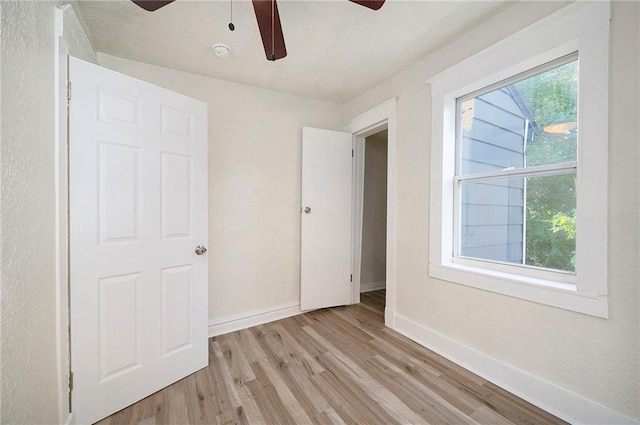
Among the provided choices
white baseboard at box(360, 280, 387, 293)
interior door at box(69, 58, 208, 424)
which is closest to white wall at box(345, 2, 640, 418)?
white baseboard at box(360, 280, 387, 293)

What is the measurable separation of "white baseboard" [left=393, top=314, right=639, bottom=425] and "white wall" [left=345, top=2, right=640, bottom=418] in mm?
33

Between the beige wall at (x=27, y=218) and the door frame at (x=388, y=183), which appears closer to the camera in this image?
the beige wall at (x=27, y=218)

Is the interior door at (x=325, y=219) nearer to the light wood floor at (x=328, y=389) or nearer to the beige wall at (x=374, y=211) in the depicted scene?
the light wood floor at (x=328, y=389)

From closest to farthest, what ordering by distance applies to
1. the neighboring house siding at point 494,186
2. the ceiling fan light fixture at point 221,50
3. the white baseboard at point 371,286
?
1. the neighboring house siding at point 494,186
2. the ceiling fan light fixture at point 221,50
3. the white baseboard at point 371,286

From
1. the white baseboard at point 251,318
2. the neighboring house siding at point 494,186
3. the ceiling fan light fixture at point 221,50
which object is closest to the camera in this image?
the neighboring house siding at point 494,186

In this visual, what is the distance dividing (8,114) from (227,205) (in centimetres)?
173

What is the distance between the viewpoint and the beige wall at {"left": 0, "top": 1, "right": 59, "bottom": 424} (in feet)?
2.70

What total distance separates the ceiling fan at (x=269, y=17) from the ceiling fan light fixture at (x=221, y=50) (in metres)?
0.73

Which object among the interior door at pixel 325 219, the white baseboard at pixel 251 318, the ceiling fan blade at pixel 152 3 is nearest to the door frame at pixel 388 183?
the interior door at pixel 325 219

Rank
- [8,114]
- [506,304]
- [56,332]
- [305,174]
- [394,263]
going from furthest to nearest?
1. [305,174]
2. [394,263]
3. [506,304]
4. [56,332]
5. [8,114]

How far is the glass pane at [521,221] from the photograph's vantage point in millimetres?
1503

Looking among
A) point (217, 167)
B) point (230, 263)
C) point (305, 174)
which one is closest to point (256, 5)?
point (217, 167)

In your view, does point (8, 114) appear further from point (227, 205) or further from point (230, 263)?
point (230, 263)

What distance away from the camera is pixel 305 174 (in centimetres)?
286
